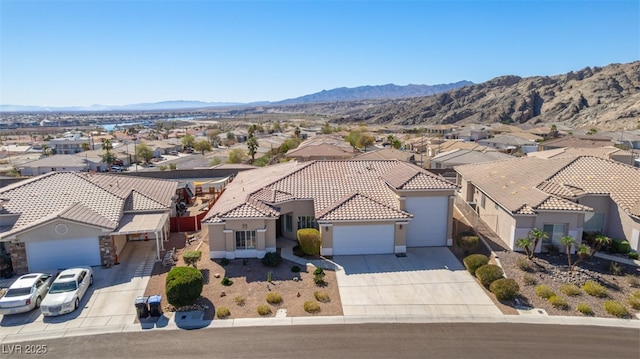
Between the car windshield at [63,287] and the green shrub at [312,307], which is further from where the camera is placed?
the car windshield at [63,287]

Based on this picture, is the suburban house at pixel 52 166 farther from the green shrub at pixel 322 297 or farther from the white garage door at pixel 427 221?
the green shrub at pixel 322 297

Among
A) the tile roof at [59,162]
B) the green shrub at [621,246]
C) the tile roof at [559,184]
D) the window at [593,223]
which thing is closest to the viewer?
the green shrub at [621,246]

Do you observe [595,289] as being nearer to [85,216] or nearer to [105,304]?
[105,304]

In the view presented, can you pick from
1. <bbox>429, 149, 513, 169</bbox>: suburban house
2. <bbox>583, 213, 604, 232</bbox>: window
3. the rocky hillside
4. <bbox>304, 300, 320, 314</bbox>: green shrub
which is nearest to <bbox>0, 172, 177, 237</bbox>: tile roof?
<bbox>304, 300, 320, 314</bbox>: green shrub

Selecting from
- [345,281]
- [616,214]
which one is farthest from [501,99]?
[345,281]

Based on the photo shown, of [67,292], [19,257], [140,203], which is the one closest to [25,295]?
[67,292]

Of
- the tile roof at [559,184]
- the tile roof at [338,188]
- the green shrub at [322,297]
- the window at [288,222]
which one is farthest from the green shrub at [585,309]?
the window at [288,222]

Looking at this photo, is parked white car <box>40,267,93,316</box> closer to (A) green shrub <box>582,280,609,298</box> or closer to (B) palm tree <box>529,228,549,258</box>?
(B) palm tree <box>529,228,549,258</box>
